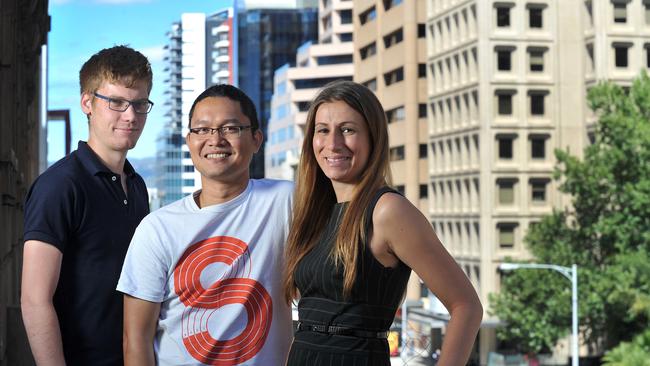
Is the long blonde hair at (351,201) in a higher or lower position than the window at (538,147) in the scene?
lower

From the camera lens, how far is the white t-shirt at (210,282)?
4.41 meters

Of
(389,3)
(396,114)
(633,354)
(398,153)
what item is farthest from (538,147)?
(633,354)

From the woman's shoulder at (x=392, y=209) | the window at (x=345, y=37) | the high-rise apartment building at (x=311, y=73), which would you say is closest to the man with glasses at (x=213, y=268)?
the woman's shoulder at (x=392, y=209)

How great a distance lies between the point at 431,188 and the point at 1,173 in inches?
3059

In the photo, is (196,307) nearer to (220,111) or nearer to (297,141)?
(220,111)

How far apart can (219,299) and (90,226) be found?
0.51 metres


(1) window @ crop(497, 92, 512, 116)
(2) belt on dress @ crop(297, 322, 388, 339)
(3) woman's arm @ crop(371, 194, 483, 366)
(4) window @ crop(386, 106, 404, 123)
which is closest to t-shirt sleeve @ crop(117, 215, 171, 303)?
(2) belt on dress @ crop(297, 322, 388, 339)

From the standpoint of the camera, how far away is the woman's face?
4.55 metres

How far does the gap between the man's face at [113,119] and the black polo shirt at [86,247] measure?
0.40 feet

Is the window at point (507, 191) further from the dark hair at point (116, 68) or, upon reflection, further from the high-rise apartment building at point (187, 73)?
the dark hair at point (116, 68)

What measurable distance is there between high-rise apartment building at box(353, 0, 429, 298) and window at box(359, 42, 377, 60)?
7.30 ft

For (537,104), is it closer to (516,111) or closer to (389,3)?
(516,111)

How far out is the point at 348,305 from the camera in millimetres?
4441

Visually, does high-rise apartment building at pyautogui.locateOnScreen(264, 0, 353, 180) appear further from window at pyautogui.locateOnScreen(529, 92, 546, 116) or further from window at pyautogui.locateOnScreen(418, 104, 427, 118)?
window at pyautogui.locateOnScreen(529, 92, 546, 116)
